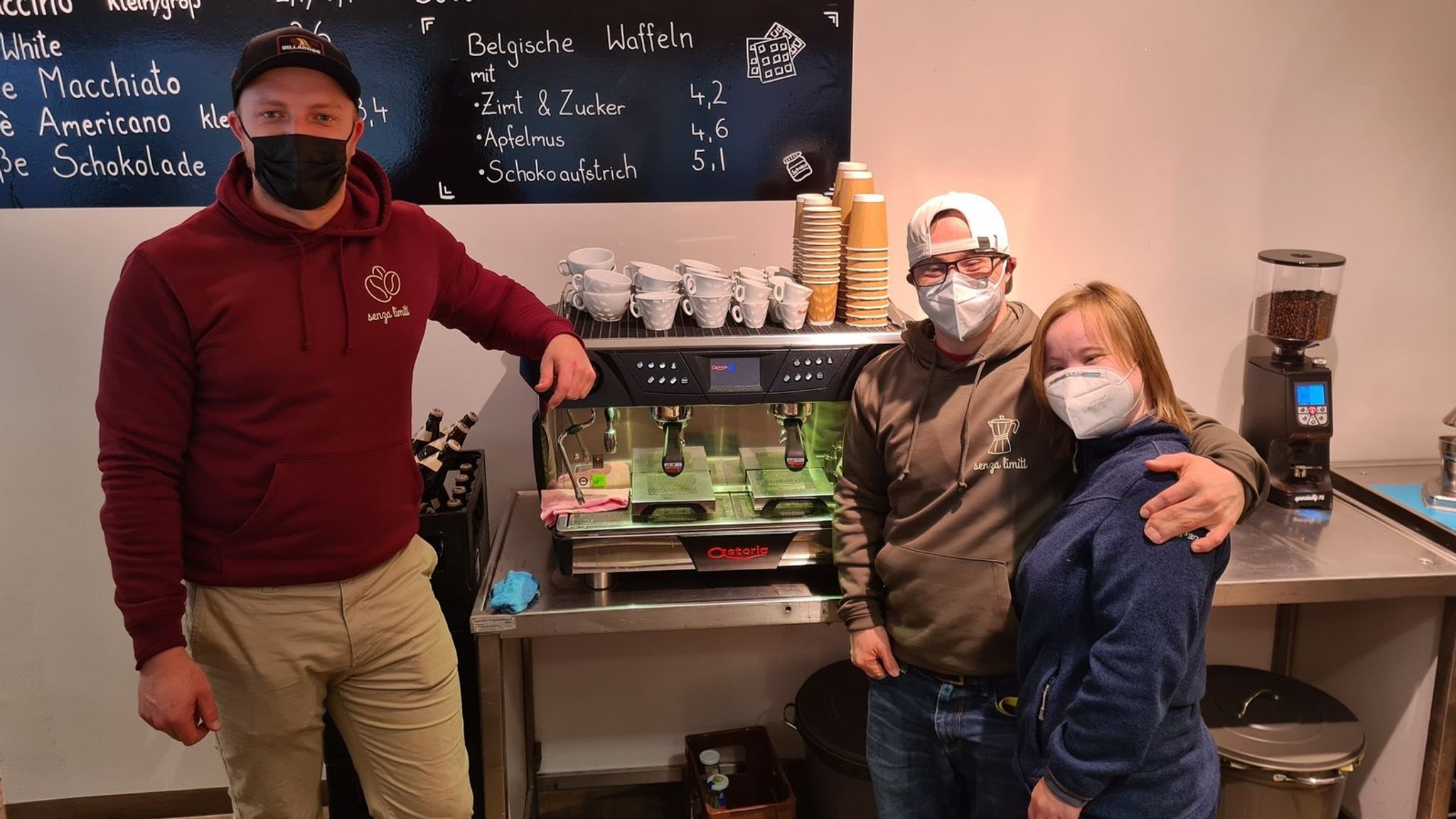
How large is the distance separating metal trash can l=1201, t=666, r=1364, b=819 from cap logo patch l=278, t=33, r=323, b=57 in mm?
2041

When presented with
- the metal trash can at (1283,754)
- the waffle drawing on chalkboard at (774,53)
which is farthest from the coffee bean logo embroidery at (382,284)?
the metal trash can at (1283,754)

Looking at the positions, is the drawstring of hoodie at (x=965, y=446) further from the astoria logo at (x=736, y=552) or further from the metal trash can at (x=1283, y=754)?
the metal trash can at (x=1283, y=754)

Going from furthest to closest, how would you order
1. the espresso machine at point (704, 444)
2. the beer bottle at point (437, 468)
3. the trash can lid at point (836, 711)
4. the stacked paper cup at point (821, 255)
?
1. the trash can lid at point (836, 711)
2. the beer bottle at point (437, 468)
3. the stacked paper cup at point (821, 255)
4. the espresso machine at point (704, 444)

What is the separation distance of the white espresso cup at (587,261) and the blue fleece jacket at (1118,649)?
101 centimetres

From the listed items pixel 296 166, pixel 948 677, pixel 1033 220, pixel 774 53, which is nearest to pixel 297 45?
pixel 296 166

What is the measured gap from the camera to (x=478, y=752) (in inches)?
88.8

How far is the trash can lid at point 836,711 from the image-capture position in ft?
7.70

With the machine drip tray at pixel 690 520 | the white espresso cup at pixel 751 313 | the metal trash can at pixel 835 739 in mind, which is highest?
the white espresso cup at pixel 751 313

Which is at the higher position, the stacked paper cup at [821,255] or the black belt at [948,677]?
the stacked paper cup at [821,255]

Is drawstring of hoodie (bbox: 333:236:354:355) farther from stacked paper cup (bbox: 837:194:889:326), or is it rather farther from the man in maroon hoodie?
stacked paper cup (bbox: 837:194:889:326)

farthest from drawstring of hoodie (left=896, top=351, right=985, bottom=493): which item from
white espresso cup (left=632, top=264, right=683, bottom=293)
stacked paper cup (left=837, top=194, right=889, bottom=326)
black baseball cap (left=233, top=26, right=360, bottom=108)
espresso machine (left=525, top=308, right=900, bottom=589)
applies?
black baseball cap (left=233, top=26, right=360, bottom=108)

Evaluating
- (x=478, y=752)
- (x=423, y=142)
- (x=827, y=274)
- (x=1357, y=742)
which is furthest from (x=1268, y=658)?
(x=423, y=142)

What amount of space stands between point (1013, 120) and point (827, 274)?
72cm

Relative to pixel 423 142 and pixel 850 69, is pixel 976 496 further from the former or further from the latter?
pixel 423 142
